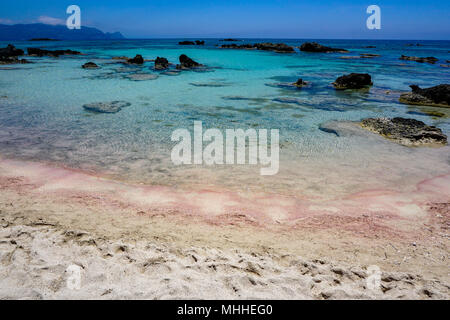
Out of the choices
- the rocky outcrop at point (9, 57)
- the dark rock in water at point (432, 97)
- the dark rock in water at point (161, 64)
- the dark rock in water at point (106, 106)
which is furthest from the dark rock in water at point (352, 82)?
the rocky outcrop at point (9, 57)

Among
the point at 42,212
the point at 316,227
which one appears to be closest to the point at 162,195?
the point at 42,212

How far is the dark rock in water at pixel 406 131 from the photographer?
10.4 metres

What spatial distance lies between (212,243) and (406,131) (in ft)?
33.1

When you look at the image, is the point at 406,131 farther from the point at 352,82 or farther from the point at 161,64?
the point at 161,64

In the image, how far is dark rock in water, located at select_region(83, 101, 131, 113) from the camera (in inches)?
567

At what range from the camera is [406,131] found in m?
11.0

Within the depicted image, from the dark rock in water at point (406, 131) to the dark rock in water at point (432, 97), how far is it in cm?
724

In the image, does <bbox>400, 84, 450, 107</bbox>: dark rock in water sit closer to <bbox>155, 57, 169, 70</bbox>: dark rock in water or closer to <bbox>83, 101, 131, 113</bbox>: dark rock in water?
<bbox>83, 101, 131, 113</bbox>: dark rock in water

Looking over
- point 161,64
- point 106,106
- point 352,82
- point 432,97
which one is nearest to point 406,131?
point 432,97

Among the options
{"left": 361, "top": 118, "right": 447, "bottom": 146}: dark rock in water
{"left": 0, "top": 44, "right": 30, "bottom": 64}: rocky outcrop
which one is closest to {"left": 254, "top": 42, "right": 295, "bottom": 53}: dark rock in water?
{"left": 0, "top": 44, "right": 30, "bottom": 64}: rocky outcrop

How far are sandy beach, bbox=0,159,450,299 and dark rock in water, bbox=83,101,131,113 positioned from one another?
797 cm

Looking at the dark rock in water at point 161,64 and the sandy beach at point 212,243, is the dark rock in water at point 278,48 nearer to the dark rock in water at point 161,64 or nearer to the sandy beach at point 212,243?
the dark rock in water at point 161,64

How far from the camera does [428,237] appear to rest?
5035mm
